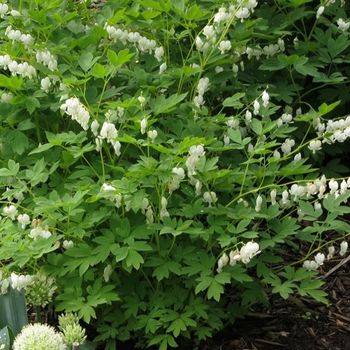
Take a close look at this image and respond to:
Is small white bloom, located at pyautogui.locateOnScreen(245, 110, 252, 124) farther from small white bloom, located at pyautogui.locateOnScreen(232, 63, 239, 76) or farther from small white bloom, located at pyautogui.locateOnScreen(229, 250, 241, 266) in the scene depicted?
small white bloom, located at pyautogui.locateOnScreen(229, 250, 241, 266)

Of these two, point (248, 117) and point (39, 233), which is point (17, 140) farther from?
point (248, 117)

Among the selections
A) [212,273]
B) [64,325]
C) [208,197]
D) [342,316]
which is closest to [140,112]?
[208,197]

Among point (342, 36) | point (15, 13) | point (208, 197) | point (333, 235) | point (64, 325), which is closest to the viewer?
point (64, 325)

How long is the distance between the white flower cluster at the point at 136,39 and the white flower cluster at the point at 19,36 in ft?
1.30

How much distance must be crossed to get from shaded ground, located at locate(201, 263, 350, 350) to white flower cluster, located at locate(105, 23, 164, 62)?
1.48m

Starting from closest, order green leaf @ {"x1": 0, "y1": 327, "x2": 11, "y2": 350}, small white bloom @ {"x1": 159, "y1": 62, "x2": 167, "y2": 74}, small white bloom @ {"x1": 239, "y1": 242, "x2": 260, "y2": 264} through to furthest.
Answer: green leaf @ {"x1": 0, "y1": 327, "x2": 11, "y2": 350} < small white bloom @ {"x1": 239, "y1": 242, "x2": 260, "y2": 264} < small white bloom @ {"x1": 159, "y1": 62, "x2": 167, "y2": 74}

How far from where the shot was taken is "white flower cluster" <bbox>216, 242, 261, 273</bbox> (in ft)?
9.77

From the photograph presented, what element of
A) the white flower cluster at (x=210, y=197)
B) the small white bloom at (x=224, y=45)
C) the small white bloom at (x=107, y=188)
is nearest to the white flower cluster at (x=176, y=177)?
the white flower cluster at (x=210, y=197)

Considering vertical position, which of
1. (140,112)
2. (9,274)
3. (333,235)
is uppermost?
(140,112)

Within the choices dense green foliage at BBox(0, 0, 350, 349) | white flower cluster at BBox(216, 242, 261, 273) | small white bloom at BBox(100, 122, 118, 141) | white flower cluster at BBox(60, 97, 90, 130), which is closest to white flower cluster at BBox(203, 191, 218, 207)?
dense green foliage at BBox(0, 0, 350, 349)

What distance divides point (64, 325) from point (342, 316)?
182 cm

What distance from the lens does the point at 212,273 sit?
3.23 m

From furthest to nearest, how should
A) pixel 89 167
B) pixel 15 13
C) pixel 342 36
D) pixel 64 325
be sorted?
pixel 342 36 → pixel 15 13 → pixel 89 167 → pixel 64 325

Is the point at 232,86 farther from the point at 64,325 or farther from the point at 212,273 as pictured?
the point at 64,325
